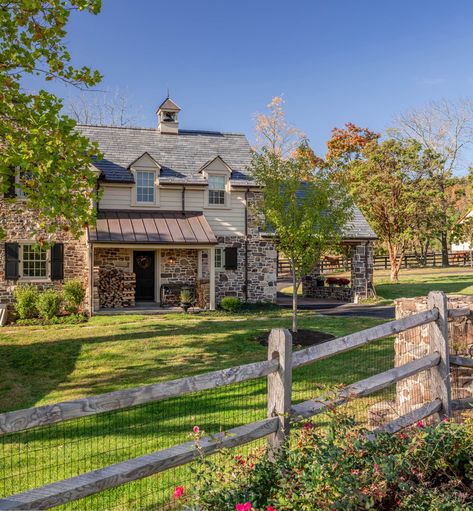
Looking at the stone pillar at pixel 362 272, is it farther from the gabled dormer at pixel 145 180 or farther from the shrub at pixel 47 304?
the shrub at pixel 47 304

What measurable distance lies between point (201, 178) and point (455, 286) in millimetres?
16570

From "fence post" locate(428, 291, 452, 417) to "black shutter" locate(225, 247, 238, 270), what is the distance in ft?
52.3

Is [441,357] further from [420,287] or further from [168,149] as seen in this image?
[420,287]

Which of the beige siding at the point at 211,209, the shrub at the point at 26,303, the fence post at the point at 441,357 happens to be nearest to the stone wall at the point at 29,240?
the shrub at the point at 26,303

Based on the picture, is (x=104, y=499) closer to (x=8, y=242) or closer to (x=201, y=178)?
(x=8, y=242)

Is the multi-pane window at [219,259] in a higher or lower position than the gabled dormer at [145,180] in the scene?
lower

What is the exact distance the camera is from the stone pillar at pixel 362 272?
2294 cm

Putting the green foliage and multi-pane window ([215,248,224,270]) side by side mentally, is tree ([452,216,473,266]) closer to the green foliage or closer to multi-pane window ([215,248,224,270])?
multi-pane window ([215,248,224,270])

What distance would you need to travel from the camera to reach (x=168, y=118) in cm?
2347

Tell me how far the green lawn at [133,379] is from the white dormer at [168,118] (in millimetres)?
10432

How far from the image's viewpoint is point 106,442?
619 centimetres

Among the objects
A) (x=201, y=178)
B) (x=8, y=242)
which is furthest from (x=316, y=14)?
(x=8, y=242)

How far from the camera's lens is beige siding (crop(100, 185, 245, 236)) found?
814 inches

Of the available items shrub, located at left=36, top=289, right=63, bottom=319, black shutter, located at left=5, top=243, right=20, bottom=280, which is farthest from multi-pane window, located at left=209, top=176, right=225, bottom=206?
black shutter, located at left=5, top=243, right=20, bottom=280
